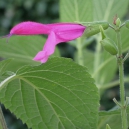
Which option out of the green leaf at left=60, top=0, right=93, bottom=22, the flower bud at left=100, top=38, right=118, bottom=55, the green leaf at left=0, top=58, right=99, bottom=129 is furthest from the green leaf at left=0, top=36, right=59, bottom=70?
the flower bud at left=100, top=38, right=118, bottom=55

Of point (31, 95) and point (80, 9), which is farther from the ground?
point (80, 9)

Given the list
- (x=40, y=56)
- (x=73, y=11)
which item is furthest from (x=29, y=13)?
(x=40, y=56)

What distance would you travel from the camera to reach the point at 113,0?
3.47 feet

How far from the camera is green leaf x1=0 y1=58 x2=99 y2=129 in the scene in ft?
1.88

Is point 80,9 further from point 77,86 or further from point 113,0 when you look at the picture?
point 77,86

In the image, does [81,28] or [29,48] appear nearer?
[81,28]

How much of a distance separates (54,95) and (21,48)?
42cm

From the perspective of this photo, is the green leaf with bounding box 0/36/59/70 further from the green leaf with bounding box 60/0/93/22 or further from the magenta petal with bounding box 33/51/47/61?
the magenta petal with bounding box 33/51/47/61

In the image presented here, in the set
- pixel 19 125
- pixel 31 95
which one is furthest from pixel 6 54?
pixel 19 125

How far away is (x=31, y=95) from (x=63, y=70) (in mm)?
82

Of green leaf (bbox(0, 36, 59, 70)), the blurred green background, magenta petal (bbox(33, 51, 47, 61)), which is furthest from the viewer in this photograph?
the blurred green background

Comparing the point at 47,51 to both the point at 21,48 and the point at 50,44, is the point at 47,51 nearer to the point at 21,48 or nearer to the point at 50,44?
the point at 50,44

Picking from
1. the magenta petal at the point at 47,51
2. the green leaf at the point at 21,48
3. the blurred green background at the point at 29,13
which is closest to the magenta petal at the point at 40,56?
the magenta petal at the point at 47,51

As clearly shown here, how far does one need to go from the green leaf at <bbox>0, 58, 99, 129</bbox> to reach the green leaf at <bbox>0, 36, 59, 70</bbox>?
32 centimetres
